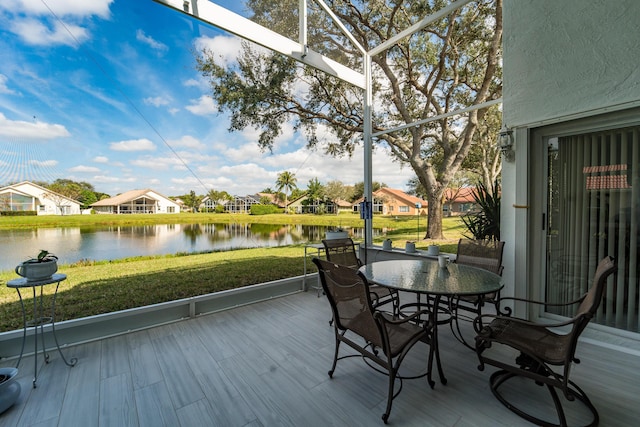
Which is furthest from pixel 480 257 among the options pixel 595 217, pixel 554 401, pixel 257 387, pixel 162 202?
pixel 162 202

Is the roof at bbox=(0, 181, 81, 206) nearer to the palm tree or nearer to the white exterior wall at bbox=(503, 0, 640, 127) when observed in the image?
the palm tree

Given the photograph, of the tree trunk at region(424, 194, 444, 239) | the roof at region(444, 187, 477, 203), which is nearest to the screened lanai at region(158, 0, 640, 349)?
the roof at region(444, 187, 477, 203)

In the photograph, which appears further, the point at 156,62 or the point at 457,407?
the point at 156,62

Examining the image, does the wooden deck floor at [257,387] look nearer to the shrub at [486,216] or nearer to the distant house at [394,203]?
the shrub at [486,216]

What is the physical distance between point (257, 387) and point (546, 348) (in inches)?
76.8

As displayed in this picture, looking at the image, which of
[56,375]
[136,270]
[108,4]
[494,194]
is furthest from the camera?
[136,270]

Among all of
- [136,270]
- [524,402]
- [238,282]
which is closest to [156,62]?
[136,270]

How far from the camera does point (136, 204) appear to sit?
3600mm

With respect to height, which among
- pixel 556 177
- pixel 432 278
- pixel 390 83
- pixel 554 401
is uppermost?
pixel 390 83

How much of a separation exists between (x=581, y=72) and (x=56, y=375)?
17.6ft

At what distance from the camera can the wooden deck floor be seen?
64.5 inches

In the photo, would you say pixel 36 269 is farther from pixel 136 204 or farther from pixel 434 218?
pixel 434 218

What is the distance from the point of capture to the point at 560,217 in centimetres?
288

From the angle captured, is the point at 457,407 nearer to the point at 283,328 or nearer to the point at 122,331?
the point at 283,328
